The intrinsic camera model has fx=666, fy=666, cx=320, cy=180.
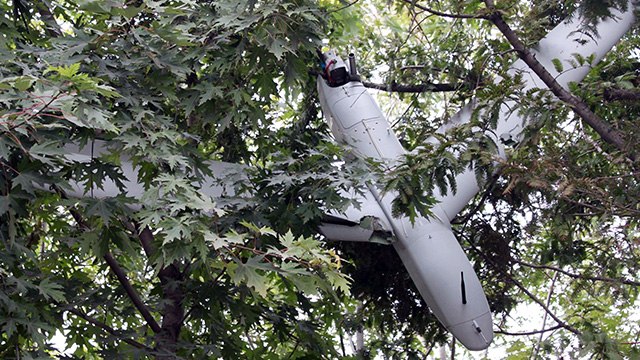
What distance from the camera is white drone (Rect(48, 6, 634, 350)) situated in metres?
5.16

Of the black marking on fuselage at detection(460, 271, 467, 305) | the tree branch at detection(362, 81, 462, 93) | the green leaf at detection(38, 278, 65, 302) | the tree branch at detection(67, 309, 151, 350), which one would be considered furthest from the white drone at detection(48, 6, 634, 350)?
the green leaf at detection(38, 278, 65, 302)

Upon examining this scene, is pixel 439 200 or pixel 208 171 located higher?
pixel 439 200

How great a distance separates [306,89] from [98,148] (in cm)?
213

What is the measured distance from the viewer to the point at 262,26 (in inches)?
174

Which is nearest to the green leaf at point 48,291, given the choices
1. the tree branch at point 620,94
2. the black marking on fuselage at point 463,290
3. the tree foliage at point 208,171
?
the tree foliage at point 208,171

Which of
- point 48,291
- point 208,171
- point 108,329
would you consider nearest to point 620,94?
point 208,171

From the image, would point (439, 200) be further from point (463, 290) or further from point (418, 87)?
point (418, 87)

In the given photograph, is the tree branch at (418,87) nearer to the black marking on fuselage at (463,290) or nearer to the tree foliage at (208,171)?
the tree foliage at (208,171)

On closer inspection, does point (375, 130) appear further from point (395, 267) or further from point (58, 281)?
point (58, 281)

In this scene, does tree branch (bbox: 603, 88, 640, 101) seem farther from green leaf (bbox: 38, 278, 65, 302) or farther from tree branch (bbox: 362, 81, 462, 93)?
green leaf (bbox: 38, 278, 65, 302)

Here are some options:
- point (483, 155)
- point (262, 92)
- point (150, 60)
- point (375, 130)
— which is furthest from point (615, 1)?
point (150, 60)

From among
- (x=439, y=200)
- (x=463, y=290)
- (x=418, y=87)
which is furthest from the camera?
(x=418, y=87)

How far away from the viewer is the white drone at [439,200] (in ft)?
16.9

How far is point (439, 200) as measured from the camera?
17.8ft
